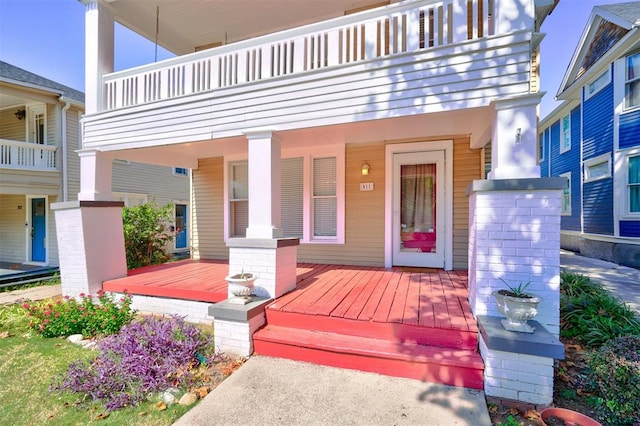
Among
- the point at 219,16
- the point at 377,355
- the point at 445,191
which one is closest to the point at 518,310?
the point at 377,355

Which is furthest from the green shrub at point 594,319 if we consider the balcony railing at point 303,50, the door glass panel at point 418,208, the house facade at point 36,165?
the house facade at point 36,165

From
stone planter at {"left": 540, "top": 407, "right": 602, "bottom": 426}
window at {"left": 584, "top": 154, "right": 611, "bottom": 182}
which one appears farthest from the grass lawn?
window at {"left": 584, "top": 154, "right": 611, "bottom": 182}

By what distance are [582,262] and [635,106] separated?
14.7 ft

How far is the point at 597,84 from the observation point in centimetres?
972

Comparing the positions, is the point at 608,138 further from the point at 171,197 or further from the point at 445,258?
the point at 171,197

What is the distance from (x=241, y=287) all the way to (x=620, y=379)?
336cm

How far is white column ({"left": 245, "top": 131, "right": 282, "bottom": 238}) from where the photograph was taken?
3.99 meters

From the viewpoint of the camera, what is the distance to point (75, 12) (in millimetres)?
5695

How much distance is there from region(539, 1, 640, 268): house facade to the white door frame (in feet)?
21.2

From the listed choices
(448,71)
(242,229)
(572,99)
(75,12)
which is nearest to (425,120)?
(448,71)

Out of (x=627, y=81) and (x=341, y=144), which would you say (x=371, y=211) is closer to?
(x=341, y=144)

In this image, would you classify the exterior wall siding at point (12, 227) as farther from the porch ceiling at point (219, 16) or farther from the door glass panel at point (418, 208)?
the door glass panel at point (418, 208)

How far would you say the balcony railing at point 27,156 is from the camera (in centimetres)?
884

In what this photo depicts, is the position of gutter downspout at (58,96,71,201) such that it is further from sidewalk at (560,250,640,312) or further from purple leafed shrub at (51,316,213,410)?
sidewalk at (560,250,640,312)
